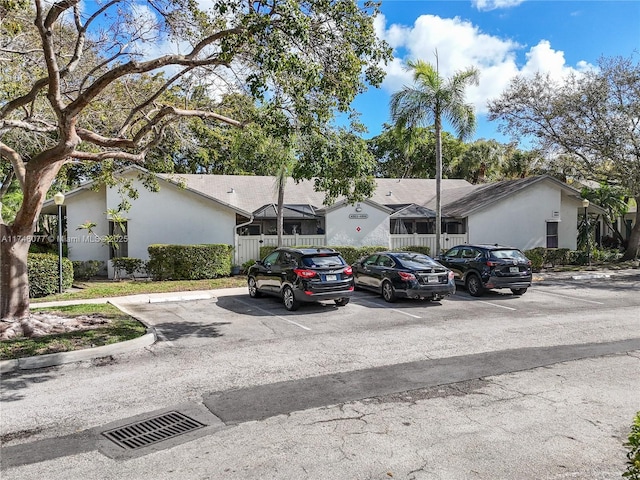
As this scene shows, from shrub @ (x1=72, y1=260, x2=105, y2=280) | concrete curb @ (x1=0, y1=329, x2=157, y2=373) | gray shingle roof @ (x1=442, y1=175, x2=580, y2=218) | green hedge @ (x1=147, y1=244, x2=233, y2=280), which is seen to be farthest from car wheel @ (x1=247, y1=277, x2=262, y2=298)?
gray shingle roof @ (x1=442, y1=175, x2=580, y2=218)

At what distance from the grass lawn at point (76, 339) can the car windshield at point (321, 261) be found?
4.43m

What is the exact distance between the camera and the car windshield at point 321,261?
12.3 meters

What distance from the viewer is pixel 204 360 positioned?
7910 mm

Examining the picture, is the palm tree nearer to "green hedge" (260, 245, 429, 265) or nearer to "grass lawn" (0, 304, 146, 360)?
"green hedge" (260, 245, 429, 265)

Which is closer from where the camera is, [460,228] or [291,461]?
[291,461]

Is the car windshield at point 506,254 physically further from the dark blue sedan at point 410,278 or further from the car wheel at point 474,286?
the dark blue sedan at point 410,278

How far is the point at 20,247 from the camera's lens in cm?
972

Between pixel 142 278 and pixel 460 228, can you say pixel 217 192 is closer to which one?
pixel 142 278

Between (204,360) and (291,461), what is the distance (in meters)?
3.98

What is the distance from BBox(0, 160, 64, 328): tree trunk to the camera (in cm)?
947

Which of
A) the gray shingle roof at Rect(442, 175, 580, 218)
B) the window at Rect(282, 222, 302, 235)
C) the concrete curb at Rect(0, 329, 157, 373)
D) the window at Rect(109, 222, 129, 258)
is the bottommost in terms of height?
the concrete curb at Rect(0, 329, 157, 373)

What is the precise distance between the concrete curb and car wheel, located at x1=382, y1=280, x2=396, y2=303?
723 centimetres

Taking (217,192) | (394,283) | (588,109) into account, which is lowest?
(394,283)

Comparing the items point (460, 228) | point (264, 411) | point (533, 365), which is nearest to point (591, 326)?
point (533, 365)
